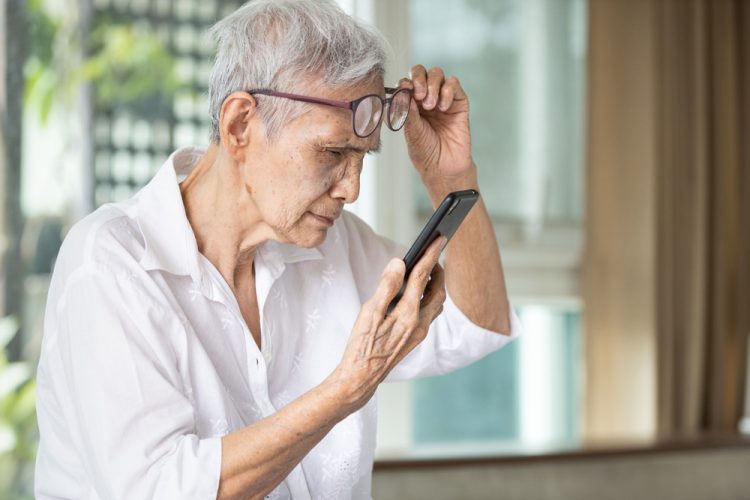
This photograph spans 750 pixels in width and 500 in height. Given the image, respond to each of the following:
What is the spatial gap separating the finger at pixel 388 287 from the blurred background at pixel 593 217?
191cm

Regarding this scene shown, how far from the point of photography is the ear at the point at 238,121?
136 cm

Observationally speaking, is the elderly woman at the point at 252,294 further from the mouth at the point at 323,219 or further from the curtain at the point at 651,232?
the curtain at the point at 651,232

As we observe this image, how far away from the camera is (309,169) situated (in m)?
1.38

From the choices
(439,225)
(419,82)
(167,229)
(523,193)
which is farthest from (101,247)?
(523,193)

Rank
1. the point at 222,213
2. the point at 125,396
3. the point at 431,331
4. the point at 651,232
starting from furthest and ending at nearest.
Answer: the point at 651,232 → the point at 431,331 → the point at 222,213 → the point at 125,396

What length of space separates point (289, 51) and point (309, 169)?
0.54 feet

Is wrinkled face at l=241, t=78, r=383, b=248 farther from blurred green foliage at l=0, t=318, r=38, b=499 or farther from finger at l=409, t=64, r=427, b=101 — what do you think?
blurred green foliage at l=0, t=318, r=38, b=499

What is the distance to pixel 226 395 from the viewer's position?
1.40m

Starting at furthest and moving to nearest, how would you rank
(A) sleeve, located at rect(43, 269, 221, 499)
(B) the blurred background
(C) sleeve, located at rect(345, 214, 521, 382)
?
(B) the blurred background
(C) sleeve, located at rect(345, 214, 521, 382)
(A) sleeve, located at rect(43, 269, 221, 499)

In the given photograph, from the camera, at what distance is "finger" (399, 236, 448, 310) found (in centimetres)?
130

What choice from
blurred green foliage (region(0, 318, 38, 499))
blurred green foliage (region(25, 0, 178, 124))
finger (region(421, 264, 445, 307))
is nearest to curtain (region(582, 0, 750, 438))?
blurred green foliage (region(25, 0, 178, 124))

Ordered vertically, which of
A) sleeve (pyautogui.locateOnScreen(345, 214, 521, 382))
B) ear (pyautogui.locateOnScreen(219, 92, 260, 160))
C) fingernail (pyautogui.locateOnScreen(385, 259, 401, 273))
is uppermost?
ear (pyautogui.locateOnScreen(219, 92, 260, 160))

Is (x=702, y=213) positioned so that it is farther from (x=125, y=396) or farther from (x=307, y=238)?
(x=125, y=396)

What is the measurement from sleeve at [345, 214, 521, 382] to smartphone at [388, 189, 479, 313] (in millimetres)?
363
